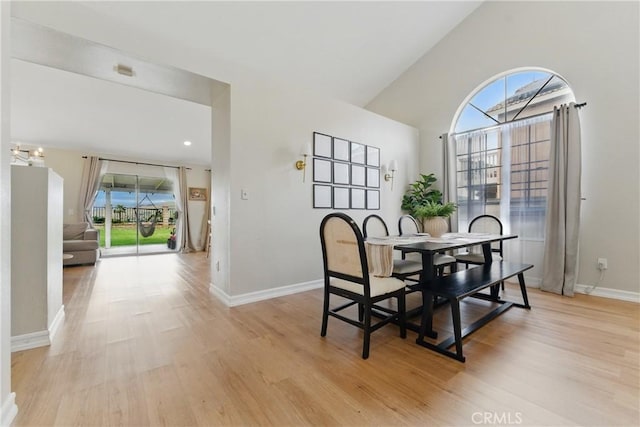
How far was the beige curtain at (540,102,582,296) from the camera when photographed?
3.14 meters

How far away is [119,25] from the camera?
252 centimetres

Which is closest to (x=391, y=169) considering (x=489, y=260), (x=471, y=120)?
(x=471, y=120)

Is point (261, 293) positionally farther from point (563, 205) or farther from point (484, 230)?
point (563, 205)

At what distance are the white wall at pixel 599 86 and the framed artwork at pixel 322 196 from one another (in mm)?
3048

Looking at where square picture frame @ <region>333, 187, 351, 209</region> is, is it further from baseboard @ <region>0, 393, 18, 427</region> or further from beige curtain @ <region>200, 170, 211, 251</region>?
beige curtain @ <region>200, 170, 211, 251</region>

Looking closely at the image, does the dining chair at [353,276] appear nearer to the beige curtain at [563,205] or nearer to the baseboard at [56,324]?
the baseboard at [56,324]

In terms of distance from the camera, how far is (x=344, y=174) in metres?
3.78

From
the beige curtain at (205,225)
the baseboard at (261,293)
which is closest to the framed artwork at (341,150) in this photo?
the baseboard at (261,293)

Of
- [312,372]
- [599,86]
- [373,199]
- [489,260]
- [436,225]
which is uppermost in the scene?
[599,86]

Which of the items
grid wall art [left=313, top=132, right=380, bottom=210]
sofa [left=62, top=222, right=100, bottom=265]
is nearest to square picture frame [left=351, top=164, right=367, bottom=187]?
grid wall art [left=313, top=132, right=380, bottom=210]

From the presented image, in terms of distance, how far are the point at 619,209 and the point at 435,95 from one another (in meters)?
2.88

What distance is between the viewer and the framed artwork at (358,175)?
3.89 meters

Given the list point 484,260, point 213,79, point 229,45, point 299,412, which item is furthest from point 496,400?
point 229,45

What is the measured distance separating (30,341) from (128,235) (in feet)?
18.6
